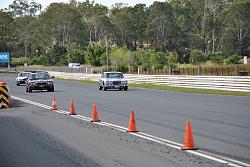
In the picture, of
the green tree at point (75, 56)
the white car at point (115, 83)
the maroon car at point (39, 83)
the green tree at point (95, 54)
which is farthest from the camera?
the green tree at point (75, 56)

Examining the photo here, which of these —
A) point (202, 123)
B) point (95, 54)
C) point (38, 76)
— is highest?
point (95, 54)

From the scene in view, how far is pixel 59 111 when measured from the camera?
66.8 feet

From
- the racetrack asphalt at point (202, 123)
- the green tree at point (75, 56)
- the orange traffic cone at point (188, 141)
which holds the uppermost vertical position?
the green tree at point (75, 56)

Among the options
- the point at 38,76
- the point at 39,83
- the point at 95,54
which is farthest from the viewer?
the point at 95,54

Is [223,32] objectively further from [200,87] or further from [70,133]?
[70,133]

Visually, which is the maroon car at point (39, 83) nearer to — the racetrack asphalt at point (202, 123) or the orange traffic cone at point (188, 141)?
the racetrack asphalt at point (202, 123)

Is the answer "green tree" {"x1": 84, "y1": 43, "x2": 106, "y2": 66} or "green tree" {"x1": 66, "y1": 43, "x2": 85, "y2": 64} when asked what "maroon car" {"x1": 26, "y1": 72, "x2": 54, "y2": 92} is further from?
"green tree" {"x1": 66, "y1": 43, "x2": 85, "y2": 64}

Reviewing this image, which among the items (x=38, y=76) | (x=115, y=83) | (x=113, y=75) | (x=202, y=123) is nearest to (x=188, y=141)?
(x=202, y=123)

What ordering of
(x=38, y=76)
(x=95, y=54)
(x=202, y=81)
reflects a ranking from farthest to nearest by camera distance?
(x=95, y=54) < (x=38, y=76) < (x=202, y=81)

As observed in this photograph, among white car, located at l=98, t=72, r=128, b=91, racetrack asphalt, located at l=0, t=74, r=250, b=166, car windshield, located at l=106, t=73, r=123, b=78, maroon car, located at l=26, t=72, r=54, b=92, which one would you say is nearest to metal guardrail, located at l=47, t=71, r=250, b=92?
white car, located at l=98, t=72, r=128, b=91

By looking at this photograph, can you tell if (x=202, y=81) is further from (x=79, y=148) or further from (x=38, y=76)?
(x=79, y=148)

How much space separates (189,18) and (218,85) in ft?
295

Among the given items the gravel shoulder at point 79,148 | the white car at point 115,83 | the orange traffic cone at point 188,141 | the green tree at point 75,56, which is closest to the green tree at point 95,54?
the green tree at point 75,56

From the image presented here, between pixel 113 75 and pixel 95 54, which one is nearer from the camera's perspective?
pixel 113 75
